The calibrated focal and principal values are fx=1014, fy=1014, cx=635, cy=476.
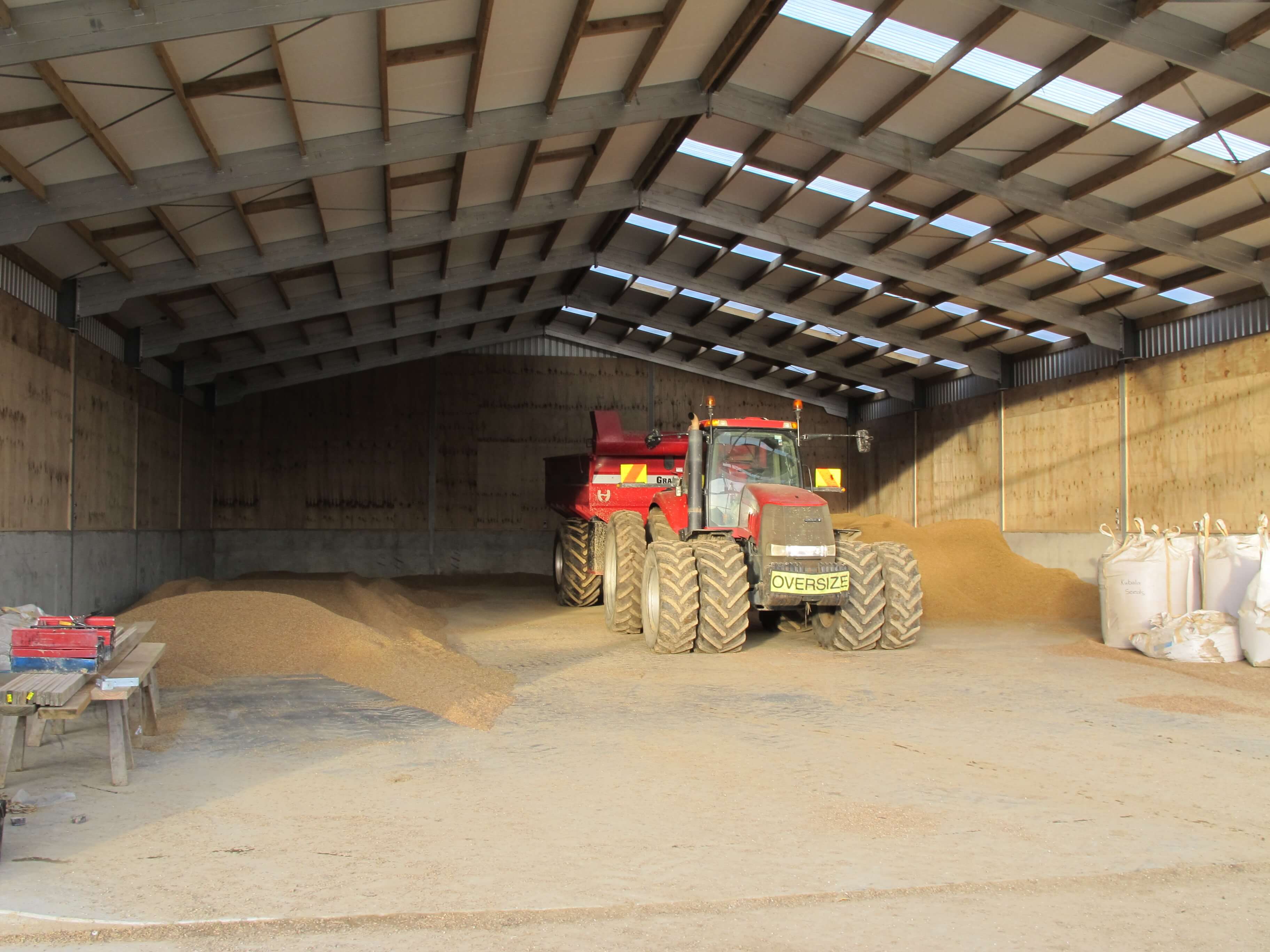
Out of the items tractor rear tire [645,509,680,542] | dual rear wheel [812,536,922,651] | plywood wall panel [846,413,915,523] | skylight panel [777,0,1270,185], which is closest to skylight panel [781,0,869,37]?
skylight panel [777,0,1270,185]

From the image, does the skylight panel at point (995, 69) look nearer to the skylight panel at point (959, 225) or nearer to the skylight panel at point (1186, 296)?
the skylight panel at point (959, 225)

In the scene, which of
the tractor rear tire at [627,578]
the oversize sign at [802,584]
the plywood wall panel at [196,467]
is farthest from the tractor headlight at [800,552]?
the plywood wall panel at [196,467]

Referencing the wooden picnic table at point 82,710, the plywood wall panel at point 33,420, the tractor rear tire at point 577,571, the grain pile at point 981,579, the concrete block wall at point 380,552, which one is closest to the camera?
the wooden picnic table at point 82,710

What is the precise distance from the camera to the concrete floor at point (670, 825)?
11.8 ft

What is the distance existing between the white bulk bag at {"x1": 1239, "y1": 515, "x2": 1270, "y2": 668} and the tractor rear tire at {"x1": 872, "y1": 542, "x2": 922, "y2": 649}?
2994mm

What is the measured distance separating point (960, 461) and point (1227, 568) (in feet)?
35.5

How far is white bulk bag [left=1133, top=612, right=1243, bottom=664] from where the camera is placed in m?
9.77

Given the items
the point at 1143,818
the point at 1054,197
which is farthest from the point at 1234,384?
the point at 1143,818

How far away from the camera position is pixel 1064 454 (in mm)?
17641

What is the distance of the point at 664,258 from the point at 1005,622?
27.9ft

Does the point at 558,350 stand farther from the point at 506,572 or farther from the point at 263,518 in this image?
the point at 263,518

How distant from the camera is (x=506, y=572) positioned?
78.0ft

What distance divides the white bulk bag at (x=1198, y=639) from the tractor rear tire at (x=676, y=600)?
15.2ft

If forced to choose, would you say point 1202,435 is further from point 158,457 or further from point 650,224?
point 158,457
